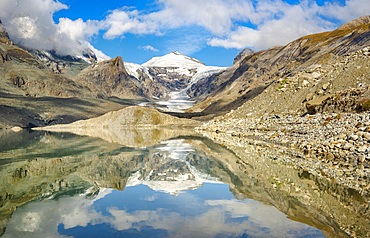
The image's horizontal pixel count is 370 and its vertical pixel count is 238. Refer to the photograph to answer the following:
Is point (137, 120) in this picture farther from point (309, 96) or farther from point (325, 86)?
point (325, 86)

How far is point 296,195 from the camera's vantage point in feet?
29.4

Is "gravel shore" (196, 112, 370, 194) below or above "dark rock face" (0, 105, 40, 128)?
below

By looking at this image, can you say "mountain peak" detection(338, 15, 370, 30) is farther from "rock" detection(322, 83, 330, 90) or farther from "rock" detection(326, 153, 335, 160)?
"rock" detection(326, 153, 335, 160)

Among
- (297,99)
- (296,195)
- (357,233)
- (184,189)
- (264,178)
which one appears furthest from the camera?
(297,99)

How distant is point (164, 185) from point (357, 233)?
6536 mm

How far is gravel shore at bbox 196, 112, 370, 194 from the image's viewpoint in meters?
12.6

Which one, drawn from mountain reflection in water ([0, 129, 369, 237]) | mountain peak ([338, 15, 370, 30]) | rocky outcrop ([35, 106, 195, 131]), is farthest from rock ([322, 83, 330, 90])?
mountain peak ([338, 15, 370, 30])

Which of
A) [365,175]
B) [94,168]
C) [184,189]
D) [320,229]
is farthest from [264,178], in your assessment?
[94,168]

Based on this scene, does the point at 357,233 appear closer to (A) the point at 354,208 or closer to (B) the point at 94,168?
(A) the point at 354,208

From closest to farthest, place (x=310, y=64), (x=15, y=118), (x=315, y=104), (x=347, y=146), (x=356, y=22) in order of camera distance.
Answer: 1. (x=347, y=146)
2. (x=315, y=104)
3. (x=310, y=64)
4. (x=15, y=118)
5. (x=356, y=22)

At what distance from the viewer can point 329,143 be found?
59.0ft

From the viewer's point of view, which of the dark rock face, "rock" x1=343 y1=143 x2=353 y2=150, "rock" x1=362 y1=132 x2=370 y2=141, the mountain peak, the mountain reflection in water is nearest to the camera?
the mountain reflection in water

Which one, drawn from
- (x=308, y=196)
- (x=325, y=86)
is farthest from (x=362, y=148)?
(x=325, y=86)

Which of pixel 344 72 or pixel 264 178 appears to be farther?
pixel 344 72
